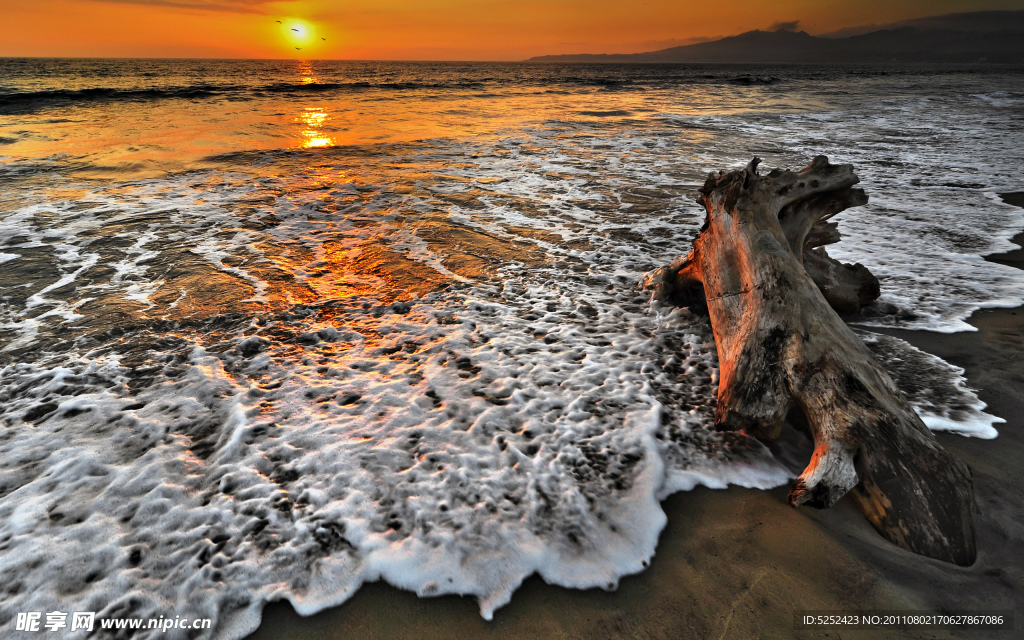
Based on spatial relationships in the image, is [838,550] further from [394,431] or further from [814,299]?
[394,431]

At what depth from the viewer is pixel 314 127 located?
51.9ft

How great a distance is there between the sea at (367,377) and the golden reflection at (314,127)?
13.3ft

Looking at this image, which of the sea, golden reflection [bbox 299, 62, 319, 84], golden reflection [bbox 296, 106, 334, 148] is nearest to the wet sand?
the sea

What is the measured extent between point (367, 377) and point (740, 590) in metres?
2.57

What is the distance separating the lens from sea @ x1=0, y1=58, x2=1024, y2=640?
2.16m

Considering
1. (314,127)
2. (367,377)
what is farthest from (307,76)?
(367,377)

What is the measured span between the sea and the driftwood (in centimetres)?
35

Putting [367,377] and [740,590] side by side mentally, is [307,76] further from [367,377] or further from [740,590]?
[740,590]

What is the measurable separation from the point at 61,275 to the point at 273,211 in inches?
111

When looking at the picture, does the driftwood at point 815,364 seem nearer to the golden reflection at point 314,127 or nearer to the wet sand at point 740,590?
the wet sand at point 740,590

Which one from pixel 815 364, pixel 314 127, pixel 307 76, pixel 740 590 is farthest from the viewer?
pixel 307 76

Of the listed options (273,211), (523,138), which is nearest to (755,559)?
(273,211)

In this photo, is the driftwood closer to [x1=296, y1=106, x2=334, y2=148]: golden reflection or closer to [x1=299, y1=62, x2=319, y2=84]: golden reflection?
[x1=296, y1=106, x2=334, y2=148]: golden reflection

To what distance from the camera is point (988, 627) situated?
1.83 metres
